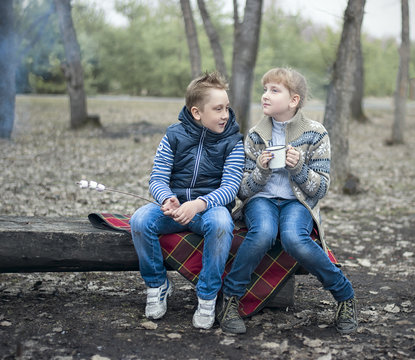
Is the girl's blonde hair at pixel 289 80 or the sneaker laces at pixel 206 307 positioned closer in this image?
the sneaker laces at pixel 206 307

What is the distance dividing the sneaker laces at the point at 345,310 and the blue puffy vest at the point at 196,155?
3.74 ft

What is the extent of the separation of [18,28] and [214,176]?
12315 millimetres

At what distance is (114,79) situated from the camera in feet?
120

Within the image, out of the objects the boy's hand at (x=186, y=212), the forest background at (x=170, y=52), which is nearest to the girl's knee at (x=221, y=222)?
the boy's hand at (x=186, y=212)

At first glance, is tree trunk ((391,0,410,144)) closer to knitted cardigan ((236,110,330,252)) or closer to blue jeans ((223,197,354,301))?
knitted cardigan ((236,110,330,252))

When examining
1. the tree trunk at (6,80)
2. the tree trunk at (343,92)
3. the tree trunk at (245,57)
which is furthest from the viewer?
the tree trunk at (6,80)

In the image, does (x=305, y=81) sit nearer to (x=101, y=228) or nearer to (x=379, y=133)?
(x=101, y=228)

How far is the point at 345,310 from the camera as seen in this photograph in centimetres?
352

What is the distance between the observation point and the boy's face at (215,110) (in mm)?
3650

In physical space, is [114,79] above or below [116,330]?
A: above

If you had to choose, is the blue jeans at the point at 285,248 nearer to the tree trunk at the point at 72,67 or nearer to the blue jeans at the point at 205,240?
the blue jeans at the point at 205,240

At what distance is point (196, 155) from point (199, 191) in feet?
Answer: 0.81

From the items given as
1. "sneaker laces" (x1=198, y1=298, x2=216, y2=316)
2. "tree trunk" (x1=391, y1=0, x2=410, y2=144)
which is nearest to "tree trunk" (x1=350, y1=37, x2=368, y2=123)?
"tree trunk" (x1=391, y1=0, x2=410, y2=144)

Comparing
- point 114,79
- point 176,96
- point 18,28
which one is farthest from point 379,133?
point 114,79
